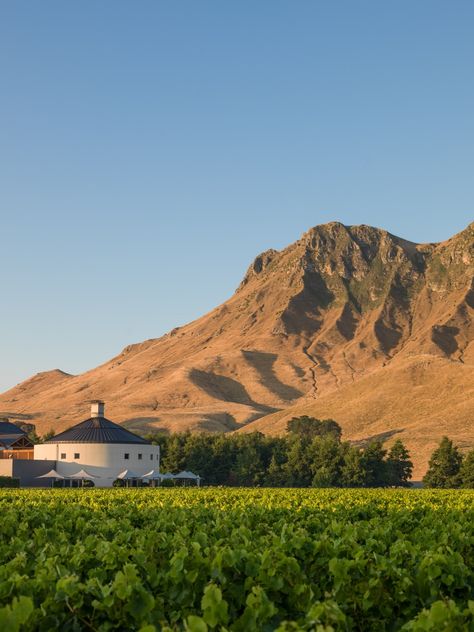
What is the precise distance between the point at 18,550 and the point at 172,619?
8223 millimetres

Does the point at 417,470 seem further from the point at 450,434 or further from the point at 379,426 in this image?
the point at 379,426

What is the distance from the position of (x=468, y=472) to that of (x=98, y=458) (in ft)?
166

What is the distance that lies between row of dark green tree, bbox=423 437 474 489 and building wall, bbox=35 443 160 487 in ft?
134

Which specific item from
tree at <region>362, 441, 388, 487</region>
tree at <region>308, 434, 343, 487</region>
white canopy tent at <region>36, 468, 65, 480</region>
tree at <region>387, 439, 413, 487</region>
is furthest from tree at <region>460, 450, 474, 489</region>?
white canopy tent at <region>36, 468, 65, 480</region>

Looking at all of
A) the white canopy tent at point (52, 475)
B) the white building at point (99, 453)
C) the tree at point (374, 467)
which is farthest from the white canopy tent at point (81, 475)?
the tree at point (374, 467)

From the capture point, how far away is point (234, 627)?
32.3 ft

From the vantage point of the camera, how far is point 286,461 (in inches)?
4897

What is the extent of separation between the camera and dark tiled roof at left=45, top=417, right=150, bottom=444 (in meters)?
118

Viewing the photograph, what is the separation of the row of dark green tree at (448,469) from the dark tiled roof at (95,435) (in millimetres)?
41767

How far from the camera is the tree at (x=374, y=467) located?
111875 millimetres

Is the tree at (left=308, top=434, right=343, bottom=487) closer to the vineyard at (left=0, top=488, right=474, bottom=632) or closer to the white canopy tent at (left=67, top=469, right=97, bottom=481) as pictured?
the white canopy tent at (left=67, top=469, right=97, bottom=481)

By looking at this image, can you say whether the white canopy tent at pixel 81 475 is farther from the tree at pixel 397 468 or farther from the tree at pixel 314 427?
the tree at pixel 314 427

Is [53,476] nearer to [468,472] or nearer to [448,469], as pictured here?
[448,469]

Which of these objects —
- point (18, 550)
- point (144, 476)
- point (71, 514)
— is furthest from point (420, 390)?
point (18, 550)
